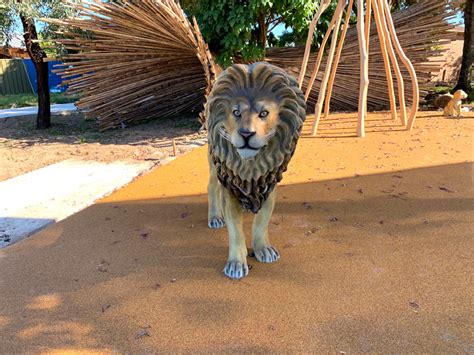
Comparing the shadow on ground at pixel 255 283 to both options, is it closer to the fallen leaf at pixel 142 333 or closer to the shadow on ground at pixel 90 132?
the fallen leaf at pixel 142 333

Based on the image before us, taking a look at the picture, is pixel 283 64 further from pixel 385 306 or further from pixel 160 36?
pixel 385 306

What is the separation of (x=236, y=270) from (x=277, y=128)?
1.00m

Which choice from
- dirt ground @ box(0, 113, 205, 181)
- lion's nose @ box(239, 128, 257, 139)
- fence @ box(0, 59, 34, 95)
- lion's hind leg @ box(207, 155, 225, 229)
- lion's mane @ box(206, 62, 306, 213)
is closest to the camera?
lion's nose @ box(239, 128, 257, 139)

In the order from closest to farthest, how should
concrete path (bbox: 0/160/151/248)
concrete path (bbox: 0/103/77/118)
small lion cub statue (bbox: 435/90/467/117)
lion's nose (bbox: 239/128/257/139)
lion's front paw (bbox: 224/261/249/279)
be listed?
1. lion's nose (bbox: 239/128/257/139)
2. lion's front paw (bbox: 224/261/249/279)
3. concrete path (bbox: 0/160/151/248)
4. small lion cub statue (bbox: 435/90/467/117)
5. concrete path (bbox: 0/103/77/118)

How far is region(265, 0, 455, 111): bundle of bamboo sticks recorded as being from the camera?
26.6 feet


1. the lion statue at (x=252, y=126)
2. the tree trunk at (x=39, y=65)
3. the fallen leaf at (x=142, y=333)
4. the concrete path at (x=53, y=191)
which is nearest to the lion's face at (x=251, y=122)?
the lion statue at (x=252, y=126)

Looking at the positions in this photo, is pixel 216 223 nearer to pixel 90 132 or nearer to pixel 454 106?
pixel 90 132

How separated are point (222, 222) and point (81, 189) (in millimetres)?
2125

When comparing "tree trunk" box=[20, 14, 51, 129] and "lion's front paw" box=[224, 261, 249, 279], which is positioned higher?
"tree trunk" box=[20, 14, 51, 129]

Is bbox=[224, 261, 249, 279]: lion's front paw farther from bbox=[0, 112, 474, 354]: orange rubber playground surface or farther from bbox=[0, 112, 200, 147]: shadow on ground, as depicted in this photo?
bbox=[0, 112, 200, 147]: shadow on ground

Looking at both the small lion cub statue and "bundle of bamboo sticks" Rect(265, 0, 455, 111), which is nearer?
the small lion cub statue

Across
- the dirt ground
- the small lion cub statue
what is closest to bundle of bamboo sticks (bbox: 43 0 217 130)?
the dirt ground

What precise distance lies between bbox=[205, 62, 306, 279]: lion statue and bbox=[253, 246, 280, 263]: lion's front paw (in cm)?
41

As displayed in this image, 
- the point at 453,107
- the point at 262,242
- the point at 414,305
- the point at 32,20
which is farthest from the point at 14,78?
the point at 414,305
